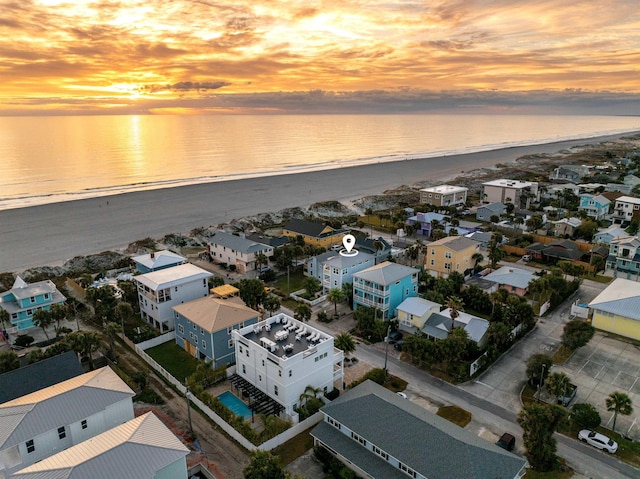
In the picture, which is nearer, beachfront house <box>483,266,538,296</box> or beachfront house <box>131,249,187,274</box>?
beachfront house <box>483,266,538,296</box>

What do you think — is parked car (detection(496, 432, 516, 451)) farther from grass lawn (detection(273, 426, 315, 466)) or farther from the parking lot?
grass lawn (detection(273, 426, 315, 466))

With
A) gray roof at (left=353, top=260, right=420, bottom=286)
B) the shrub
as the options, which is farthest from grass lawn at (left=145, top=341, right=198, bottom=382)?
gray roof at (left=353, top=260, right=420, bottom=286)

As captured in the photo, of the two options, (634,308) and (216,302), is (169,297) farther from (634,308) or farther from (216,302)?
(634,308)

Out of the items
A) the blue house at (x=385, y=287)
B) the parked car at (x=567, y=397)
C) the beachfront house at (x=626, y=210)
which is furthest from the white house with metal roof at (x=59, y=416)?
the beachfront house at (x=626, y=210)

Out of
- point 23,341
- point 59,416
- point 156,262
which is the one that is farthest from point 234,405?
point 156,262

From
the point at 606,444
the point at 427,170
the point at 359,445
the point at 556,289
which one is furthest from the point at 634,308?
the point at 427,170

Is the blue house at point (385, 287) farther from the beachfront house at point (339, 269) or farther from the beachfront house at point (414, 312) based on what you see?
the beachfront house at point (339, 269)
